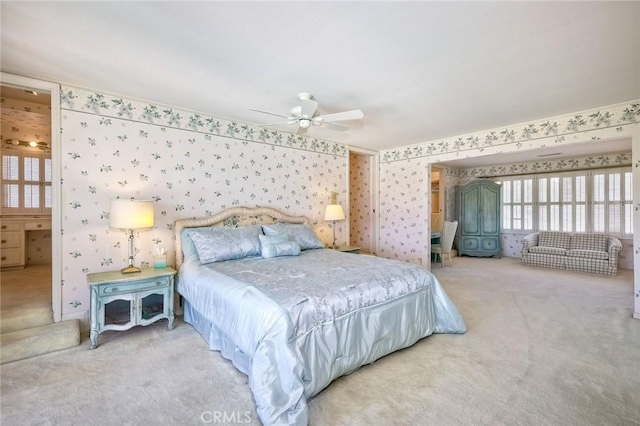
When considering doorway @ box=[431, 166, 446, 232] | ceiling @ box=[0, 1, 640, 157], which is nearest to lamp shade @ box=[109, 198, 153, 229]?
ceiling @ box=[0, 1, 640, 157]

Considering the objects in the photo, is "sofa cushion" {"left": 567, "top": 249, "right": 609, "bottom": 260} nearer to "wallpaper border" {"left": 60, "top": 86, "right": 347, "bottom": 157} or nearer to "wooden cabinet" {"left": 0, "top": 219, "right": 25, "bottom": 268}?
"wallpaper border" {"left": 60, "top": 86, "right": 347, "bottom": 157}

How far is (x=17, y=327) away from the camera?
2684 millimetres

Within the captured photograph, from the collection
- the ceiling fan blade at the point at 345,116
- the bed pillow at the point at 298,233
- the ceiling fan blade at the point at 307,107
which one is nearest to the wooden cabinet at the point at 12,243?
the bed pillow at the point at 298,233

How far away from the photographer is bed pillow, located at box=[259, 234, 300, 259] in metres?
3.40

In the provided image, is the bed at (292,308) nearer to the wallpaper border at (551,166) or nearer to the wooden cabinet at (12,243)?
the wooden cabinet at (12,243)

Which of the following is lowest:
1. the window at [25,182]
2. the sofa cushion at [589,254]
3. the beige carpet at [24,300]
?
the beige carpet at [24,300]

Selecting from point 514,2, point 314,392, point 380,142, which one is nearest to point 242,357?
point 314,392

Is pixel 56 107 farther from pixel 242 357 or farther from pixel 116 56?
pixel 242 357

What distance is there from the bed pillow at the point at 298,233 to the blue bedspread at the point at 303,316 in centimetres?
67

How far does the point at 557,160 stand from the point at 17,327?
974cm

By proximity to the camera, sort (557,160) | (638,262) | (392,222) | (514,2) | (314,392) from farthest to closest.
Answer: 1. (557,160)
2. (392,222)
3. (638,262)
4. (314,392)
5. (514,2)

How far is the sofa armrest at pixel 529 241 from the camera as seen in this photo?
663cm

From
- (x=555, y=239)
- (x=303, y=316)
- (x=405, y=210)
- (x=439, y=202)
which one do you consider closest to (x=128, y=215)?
(x=303, y=316)

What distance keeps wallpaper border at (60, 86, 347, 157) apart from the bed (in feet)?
4.00
